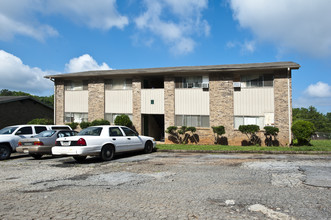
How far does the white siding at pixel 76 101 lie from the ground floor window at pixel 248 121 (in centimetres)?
1267

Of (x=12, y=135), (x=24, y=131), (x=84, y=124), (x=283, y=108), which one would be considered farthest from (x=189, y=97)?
(x=12, y=135)

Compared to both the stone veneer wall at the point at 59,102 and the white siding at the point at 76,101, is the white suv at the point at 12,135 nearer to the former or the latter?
the white siding at the point at 76,101

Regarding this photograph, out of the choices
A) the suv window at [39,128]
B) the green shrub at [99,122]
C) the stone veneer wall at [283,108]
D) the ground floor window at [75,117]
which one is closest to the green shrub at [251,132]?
the stone veneer wall at [283,108]

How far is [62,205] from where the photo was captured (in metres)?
4.92

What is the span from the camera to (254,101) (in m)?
17.7

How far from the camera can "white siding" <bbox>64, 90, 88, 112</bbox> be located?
22.4 metres

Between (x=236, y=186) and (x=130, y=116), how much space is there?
1562 cm

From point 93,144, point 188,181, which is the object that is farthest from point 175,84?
point 188,181

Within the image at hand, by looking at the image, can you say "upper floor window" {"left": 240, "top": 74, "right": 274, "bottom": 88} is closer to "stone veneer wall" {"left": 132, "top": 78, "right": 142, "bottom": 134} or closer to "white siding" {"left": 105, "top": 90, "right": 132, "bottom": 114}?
"stone veneer wall" {"left": 132, "top": 78, "right": 142, "bottom": 134}

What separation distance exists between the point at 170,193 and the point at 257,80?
561 inches

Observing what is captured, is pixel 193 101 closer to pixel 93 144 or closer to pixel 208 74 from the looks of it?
pixel 208 74

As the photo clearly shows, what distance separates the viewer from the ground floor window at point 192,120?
62.3 feet

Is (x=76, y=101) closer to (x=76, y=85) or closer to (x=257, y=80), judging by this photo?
(x=76, y=85)

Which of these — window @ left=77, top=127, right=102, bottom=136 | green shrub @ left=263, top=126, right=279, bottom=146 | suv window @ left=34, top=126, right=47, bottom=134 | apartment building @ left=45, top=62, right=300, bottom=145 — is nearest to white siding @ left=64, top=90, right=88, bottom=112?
apartment building @ left=45, top=62, right=300, bottom=145
